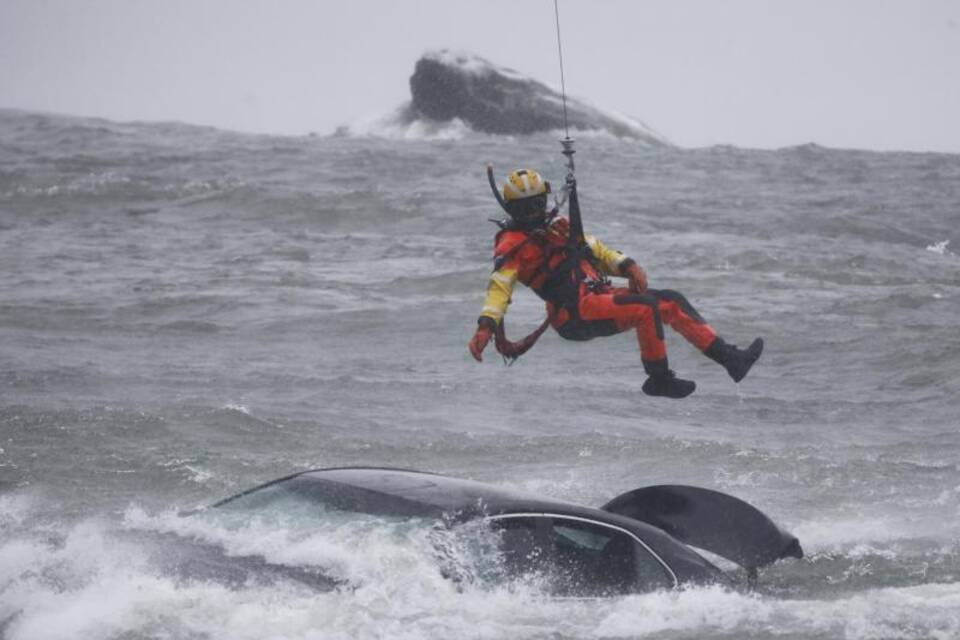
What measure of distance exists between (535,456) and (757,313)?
855 centimetres

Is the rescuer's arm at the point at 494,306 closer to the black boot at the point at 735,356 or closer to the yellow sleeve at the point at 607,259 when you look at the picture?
the yellow sleeve at the point at 607,259

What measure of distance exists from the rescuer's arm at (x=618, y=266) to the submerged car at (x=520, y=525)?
2.41 metres

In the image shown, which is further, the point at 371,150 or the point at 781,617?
the point at 371,150

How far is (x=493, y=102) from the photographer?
6028 centimetres

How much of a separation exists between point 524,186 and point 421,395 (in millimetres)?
7805

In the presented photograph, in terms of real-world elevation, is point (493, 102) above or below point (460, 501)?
above

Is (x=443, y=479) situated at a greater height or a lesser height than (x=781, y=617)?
greater

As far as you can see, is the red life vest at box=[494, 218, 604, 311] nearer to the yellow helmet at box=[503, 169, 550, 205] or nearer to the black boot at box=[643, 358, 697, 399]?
the yellow helmet at box=[503, 169, 550, 205]

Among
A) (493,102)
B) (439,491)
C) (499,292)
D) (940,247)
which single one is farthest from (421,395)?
(493,102)

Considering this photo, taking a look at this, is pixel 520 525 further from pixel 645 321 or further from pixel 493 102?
pixel 493 102

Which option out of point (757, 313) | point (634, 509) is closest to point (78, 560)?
point (634, 509)

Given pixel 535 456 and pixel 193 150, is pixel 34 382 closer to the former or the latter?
pixel 535 456

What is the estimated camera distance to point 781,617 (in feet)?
27.4

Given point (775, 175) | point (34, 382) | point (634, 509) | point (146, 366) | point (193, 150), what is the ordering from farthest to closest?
point (193, 150) → point (775, 175) → point (146, 366) → point (34, 382) → point (634, 509)
